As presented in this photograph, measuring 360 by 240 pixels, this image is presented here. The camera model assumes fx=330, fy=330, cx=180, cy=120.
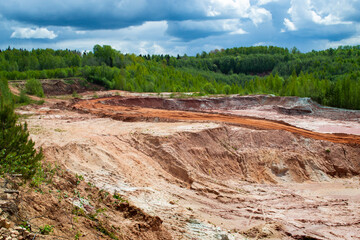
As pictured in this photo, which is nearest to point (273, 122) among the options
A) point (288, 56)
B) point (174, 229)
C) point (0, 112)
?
point (174, 229)

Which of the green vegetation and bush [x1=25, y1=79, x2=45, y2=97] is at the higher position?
bush [x1=25, y1=79, x2=45, y2=97]

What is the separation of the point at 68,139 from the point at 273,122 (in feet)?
54.9

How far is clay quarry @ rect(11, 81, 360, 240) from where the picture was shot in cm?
1100

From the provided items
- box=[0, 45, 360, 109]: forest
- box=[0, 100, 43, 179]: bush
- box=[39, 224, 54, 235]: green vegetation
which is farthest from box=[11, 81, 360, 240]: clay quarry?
box=[0, 45, 360, 109]: forest

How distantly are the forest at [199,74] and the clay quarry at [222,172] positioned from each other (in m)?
23.5

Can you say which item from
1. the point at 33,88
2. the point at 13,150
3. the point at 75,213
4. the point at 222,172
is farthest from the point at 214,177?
the point at 33,88

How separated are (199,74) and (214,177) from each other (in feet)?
262

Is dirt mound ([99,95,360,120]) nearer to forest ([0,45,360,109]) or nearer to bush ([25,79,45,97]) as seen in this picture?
forest ([0,45,360,109])

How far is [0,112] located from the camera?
10094 millimetres

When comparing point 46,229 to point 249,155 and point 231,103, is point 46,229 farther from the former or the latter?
point 231,103

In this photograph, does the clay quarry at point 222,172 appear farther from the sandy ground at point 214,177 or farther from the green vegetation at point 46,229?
the green vegetation at point 46,229

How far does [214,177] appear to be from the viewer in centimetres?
1681

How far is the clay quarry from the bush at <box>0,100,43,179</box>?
217 centimetres

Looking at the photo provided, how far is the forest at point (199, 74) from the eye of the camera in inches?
1955
